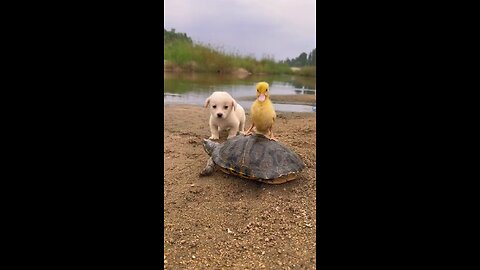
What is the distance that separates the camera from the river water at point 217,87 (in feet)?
13.9

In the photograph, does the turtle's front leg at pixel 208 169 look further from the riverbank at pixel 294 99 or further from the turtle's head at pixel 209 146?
the riverbank at pixel 294 99

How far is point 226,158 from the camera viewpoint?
1.66m

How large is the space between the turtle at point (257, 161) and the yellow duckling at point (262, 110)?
3.9 inches

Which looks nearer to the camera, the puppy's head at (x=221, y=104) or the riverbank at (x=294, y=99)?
the puppy's head at (x=221, y=104)

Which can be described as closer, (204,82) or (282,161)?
(282,161)

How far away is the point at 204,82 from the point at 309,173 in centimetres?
446

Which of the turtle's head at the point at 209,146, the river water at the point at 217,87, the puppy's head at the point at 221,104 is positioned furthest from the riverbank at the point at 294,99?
the turtle's head at the point at 209,146

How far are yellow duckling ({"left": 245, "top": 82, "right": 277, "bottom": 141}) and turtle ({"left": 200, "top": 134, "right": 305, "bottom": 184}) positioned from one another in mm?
100

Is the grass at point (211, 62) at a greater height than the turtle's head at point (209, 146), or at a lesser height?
greater

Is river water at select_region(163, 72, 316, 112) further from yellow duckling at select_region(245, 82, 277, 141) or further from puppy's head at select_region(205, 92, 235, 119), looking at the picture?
yellow duckling at select_region(245, 82, 277, 141)
